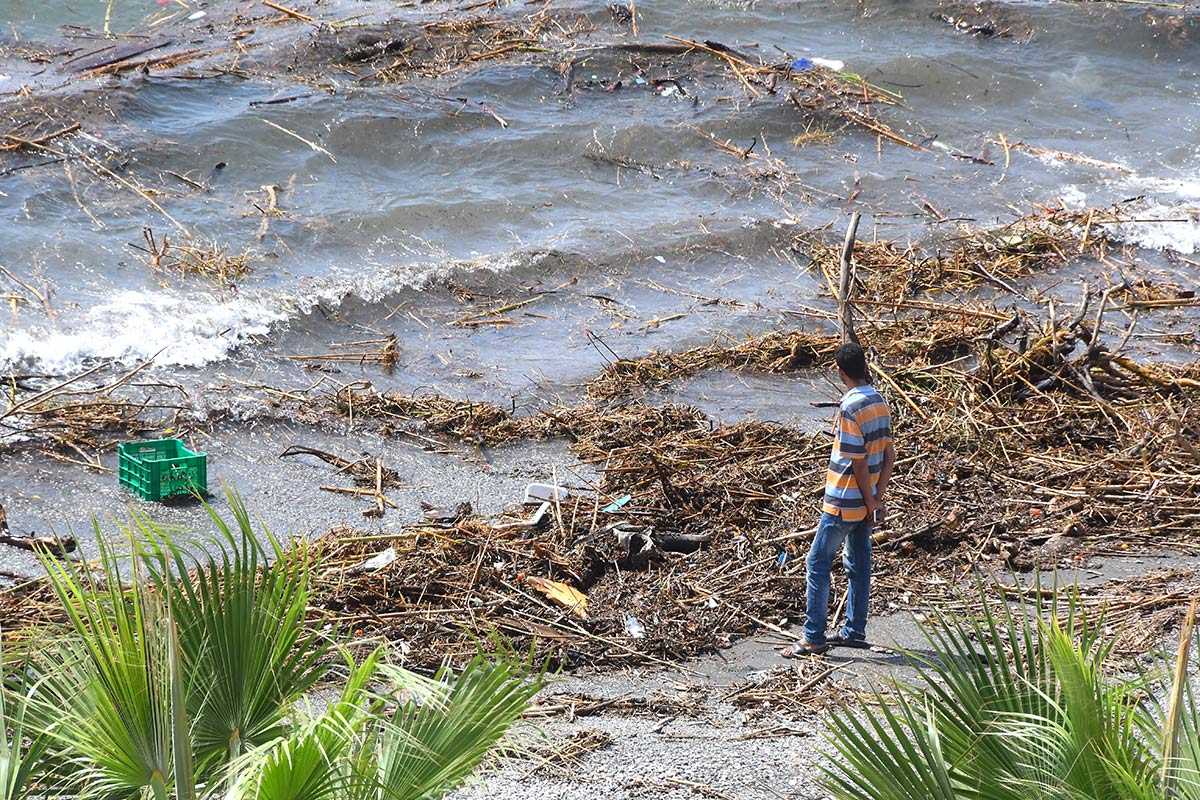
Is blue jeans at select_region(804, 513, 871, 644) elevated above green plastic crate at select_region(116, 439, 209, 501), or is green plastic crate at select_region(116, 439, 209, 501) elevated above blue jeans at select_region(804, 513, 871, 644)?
blue jeans at select_region(804, 513, 871, 644)

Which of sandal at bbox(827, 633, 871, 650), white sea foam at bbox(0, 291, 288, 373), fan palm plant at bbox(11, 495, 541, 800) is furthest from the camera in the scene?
white sea foam at bbox(0, 291, 288, 373)

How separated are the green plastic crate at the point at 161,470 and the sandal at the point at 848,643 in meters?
3.92

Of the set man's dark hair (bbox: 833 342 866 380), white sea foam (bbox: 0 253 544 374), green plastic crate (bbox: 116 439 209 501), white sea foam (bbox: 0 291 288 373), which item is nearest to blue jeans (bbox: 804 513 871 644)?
man's dark hair (bbox: 833 342 866 380)

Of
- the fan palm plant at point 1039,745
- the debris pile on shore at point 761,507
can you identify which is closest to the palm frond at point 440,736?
the fan palm plant at point 1039,745

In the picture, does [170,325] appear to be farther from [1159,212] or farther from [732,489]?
[1159,212]

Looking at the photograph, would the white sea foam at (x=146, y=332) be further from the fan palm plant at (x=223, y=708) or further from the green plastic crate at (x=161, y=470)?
the fan palm plant at (x=223, y=708)

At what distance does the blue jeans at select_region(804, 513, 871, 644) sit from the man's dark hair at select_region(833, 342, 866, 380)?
71 centimetres

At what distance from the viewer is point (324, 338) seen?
34.3 feet

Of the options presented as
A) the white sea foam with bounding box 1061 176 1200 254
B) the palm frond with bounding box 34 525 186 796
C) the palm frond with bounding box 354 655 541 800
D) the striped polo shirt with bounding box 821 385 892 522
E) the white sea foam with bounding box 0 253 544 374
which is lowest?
the white sea foam with bounding box 0 253 544 374

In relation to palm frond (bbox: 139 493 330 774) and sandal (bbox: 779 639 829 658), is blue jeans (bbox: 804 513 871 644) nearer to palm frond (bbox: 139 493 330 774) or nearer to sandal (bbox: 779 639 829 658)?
sandal (bbox: 779 639 829 658)

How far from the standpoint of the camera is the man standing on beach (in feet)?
18.8

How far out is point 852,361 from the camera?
18.9 feet

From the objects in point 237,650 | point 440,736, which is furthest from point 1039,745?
point 237,650

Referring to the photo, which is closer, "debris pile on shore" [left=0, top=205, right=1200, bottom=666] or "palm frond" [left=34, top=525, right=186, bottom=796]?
"palm frond" [left=34, top=525, right=186, bottom=796]
